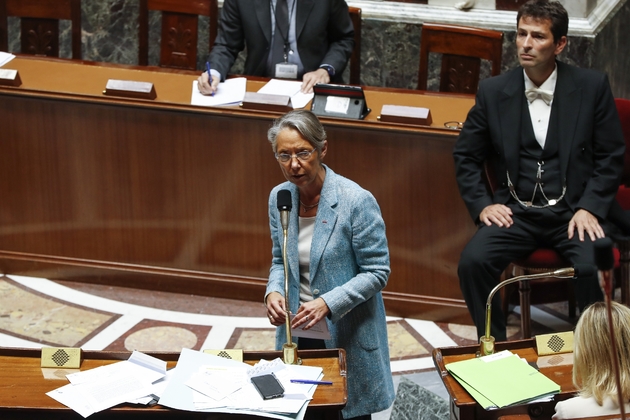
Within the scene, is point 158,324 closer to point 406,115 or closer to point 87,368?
point 406,115

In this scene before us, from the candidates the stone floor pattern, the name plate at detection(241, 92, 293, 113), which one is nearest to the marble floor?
the stone floor pattern

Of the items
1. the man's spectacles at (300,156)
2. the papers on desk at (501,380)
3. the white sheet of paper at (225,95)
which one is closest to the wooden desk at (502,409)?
the papers on desk at (501,380)

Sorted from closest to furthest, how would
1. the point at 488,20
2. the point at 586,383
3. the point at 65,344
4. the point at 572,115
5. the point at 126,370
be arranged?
the point at 586,383
the point at 126,370
the point at 572,115
the point at 65,344
the point at 488,20

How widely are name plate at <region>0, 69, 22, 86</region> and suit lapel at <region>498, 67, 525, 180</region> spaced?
2499 mm

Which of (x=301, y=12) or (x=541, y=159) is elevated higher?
(x=301, y=12)

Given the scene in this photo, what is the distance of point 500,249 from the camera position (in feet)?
13.4

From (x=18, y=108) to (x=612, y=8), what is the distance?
3.82 meters

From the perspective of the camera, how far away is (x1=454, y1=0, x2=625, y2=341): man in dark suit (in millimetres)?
4066

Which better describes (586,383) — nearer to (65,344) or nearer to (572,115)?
(572,115)

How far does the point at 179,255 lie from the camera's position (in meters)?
5.04

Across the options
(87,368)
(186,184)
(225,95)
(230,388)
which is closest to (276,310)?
(230,388)

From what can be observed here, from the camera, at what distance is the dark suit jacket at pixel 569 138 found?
13.5ft

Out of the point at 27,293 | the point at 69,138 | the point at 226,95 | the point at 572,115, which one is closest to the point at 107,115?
the point at 69,138

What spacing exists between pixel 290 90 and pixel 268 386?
260 cm
